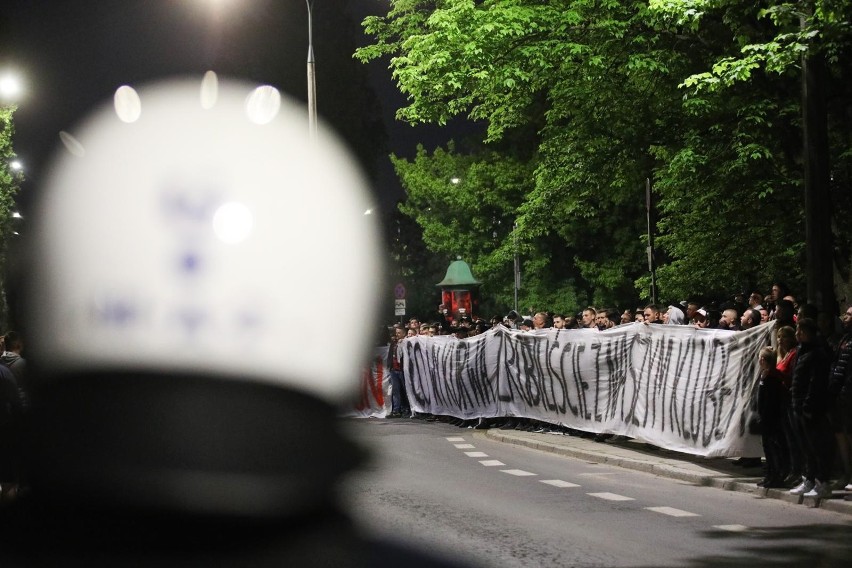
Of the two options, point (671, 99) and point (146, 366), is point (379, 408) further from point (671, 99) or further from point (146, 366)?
point (146, 366)

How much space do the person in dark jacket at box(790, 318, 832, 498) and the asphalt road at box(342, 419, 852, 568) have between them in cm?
45

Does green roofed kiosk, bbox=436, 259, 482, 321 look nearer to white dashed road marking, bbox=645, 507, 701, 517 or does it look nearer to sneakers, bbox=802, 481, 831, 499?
sneakers, bbox=802, 481, 831, 499

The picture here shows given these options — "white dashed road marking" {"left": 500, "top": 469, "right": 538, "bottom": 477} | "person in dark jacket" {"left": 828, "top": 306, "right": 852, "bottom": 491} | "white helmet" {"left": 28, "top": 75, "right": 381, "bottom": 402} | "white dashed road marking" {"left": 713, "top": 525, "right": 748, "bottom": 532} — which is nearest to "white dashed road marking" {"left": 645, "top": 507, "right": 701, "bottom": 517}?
"white dashed road marking" {"left": 713, "top": 525, "right": 748, "bottom": 532}

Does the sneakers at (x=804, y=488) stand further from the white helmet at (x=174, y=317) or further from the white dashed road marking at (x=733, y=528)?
the white helmet at (x=174, y=317)

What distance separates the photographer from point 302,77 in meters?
51.2

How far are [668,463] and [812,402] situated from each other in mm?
3485

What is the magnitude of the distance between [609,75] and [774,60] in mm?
9217

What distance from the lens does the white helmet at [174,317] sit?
923 cm

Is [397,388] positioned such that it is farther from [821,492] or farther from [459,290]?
[459,290]

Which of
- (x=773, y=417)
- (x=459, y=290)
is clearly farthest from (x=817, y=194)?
(x=459, y=290)

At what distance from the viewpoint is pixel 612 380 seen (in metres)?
18.6

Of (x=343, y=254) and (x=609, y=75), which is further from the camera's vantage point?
(x=609, y=75)

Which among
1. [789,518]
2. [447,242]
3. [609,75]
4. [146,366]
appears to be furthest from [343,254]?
[447,242]

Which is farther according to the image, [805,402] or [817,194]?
[817,194]
